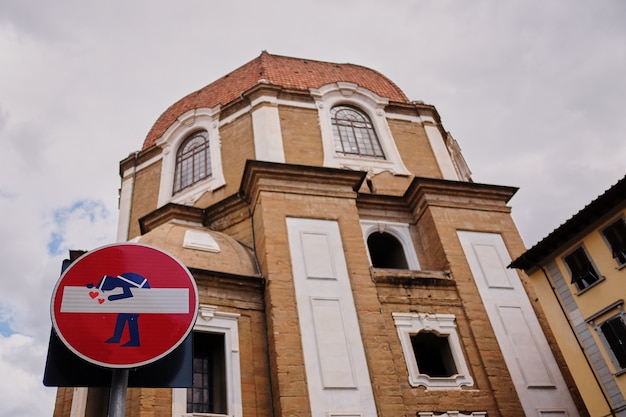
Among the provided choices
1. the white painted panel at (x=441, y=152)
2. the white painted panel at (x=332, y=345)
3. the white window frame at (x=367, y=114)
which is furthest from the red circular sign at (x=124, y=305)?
the white painted panel at (x=441, y=152)

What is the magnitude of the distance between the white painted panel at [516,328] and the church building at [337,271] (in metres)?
0.04

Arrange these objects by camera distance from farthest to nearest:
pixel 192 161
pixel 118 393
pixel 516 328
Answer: pixel 192 161 < pixel 516 328 < pixel 118 393

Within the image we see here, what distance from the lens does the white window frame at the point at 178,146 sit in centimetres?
1961

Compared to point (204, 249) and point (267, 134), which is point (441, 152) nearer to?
point (267, 134)

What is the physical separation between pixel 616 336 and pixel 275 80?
49.2 feet

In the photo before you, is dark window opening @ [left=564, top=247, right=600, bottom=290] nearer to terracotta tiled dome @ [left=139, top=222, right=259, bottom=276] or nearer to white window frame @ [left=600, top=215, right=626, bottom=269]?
white window frame @ [left=600, top=215, right=626, bottom=269]

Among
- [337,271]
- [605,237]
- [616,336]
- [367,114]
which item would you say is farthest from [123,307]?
[367,114]

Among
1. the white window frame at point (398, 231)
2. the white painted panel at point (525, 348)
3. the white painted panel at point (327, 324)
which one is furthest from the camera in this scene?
the white window frame at point (398, 231)

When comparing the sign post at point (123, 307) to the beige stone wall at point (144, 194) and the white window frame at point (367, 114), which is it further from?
the beige stone wall at point (144, 194)

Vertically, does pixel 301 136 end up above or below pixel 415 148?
above

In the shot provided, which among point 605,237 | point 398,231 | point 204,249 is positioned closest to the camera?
point 605,237

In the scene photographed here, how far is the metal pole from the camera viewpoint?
3858 millimetres

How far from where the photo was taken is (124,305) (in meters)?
4.56

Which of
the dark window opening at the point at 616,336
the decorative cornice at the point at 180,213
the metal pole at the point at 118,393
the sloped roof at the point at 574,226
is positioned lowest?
the metal pole at the point at 118,393
